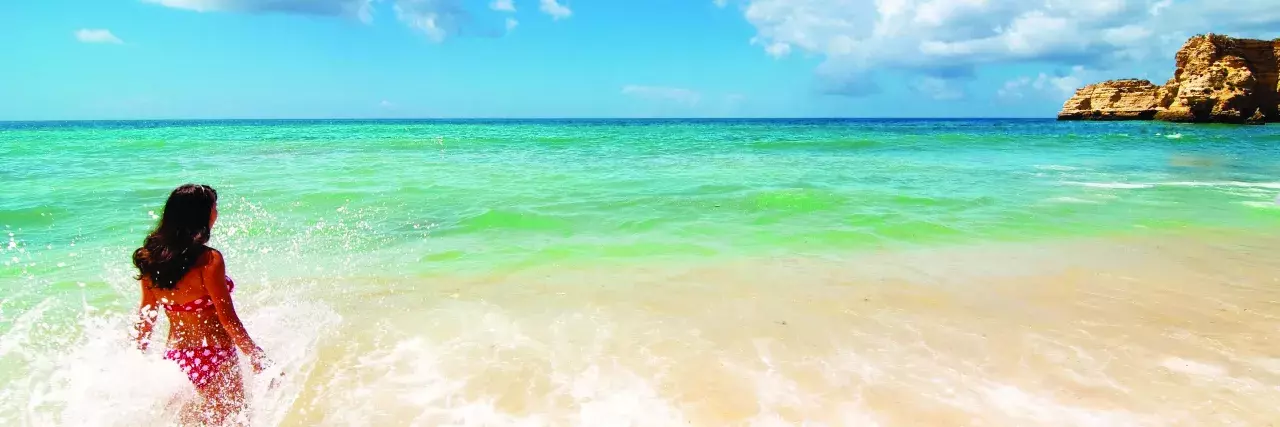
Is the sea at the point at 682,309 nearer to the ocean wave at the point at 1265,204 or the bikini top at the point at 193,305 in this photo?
the ocean wave at the point at 1265,204

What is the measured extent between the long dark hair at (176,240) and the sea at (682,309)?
25.4 inches

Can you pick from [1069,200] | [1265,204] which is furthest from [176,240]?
[1265,204]

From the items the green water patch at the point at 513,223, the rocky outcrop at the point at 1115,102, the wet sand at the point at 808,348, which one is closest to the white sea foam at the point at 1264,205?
the wet sand at the point at 808,348

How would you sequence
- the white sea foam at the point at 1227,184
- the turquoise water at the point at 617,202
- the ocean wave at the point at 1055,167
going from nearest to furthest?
Answer: the turquoise water at the point at 617,202 → the white sea foam at the point at 1227,184 → the ocean wave at the point at 1055,167

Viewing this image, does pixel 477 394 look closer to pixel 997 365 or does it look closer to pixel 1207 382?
pixel 997 365

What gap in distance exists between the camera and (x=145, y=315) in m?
3.08

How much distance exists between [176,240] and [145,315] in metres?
0.52

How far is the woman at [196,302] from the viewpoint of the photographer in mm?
2871

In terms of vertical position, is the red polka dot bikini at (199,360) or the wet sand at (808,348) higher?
the red polka dot bikini at (199,360)

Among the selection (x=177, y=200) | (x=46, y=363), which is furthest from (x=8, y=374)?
(x=177, y=200)

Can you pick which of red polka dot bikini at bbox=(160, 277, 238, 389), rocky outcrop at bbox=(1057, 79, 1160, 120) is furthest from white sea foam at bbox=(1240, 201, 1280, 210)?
rocky outcrop at bbox=(1057, 79, 1160, 120)

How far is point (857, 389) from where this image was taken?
3.70 m

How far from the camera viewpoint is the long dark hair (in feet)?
9.37

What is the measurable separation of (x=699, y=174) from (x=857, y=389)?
449 inches
